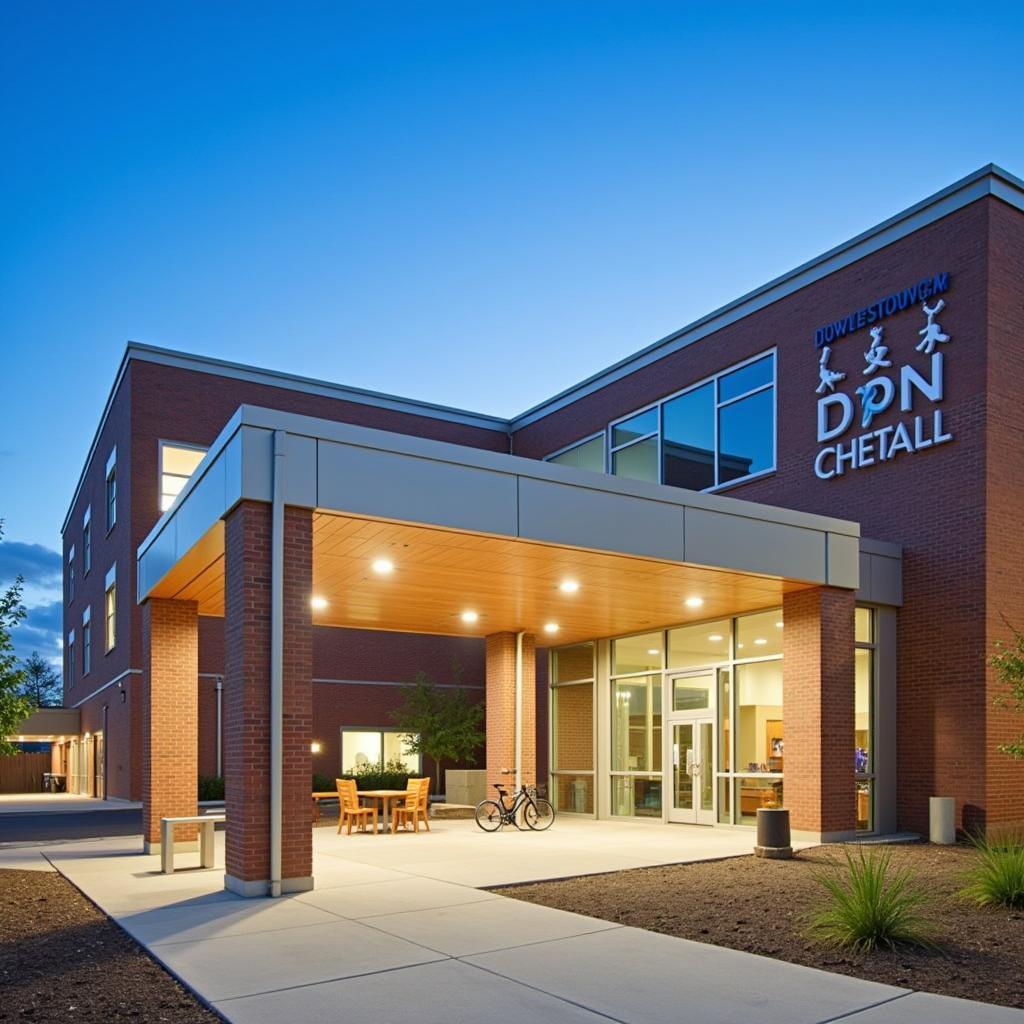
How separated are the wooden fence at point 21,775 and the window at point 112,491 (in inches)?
801

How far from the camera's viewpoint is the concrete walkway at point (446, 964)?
23.7 feet

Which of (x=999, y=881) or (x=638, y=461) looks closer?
(x=999, y=881)

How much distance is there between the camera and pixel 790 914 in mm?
10648

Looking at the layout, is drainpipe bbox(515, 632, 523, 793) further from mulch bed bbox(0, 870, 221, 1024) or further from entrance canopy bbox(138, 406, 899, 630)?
mulch bed bbox(0, 870, 221, 1024)

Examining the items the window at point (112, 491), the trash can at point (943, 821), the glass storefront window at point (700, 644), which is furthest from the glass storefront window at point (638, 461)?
the window at point (112, 491)

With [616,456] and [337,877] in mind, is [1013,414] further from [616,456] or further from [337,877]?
[337,877]

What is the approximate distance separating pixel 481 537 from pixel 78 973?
22.8ft

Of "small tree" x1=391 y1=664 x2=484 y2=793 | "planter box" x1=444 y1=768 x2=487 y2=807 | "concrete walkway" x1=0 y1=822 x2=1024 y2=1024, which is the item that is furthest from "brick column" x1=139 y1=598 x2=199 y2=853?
"small tree" x1=391 y1=664 x2=484 y2=793

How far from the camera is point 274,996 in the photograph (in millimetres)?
7598

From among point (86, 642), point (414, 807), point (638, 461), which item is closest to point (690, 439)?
point (638, 461)

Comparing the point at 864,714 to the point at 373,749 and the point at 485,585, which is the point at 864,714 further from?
the point at 373,749

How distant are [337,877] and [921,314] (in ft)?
45.1

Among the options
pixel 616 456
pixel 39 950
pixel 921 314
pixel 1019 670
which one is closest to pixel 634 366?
pixel 616 456

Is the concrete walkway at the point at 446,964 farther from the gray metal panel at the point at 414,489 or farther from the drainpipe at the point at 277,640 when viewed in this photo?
the gray metal panel at the point at 414,489
